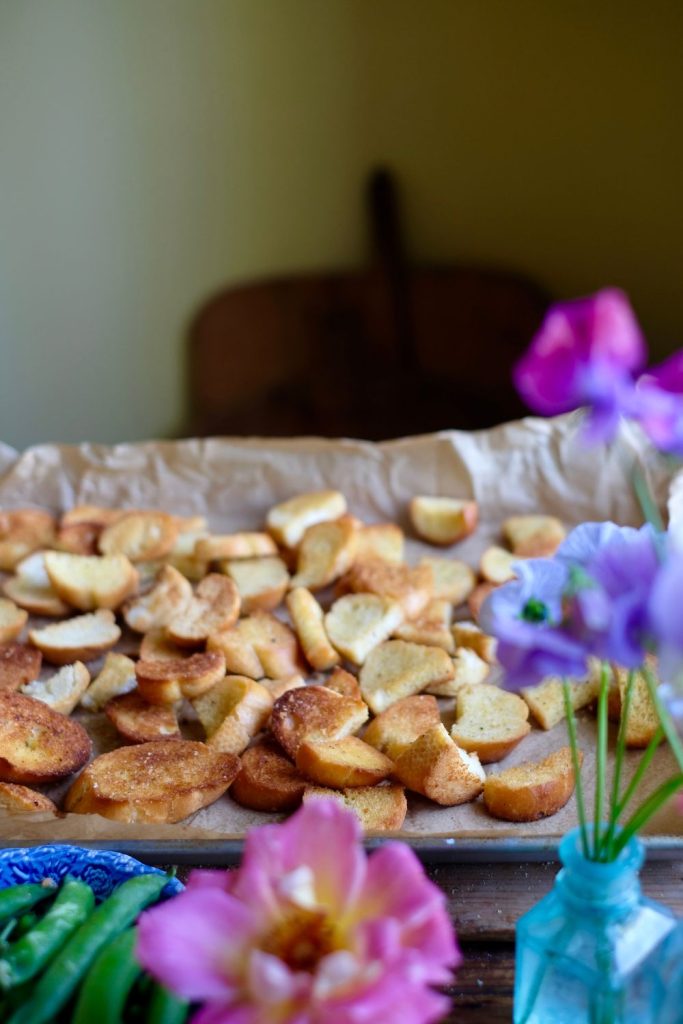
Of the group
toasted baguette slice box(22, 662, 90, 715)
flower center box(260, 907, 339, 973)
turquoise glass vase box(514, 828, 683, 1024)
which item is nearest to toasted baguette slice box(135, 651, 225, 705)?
toasted baguette slice box(22, 662, 90, 715)

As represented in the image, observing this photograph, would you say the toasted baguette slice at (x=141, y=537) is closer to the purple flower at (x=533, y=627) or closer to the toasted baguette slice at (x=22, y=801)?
the toasted baguette slice at (x=22, y=801)

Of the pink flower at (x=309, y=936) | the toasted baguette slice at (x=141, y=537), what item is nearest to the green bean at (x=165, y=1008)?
the pink flower at (x=309, y=936)

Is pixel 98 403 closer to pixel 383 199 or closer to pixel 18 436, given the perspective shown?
pixel 18 436

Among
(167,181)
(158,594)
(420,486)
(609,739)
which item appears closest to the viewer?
(609,739)

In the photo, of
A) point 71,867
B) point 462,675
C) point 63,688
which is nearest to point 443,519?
point 462,675

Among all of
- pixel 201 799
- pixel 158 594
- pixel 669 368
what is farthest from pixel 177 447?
pixel 669 368

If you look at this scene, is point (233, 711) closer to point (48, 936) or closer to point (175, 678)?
point (175, 678)

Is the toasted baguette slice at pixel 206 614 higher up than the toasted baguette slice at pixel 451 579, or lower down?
higher up

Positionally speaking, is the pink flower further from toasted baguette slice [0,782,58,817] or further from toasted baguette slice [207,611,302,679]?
toasted baguette slice [207,611,302,679]
